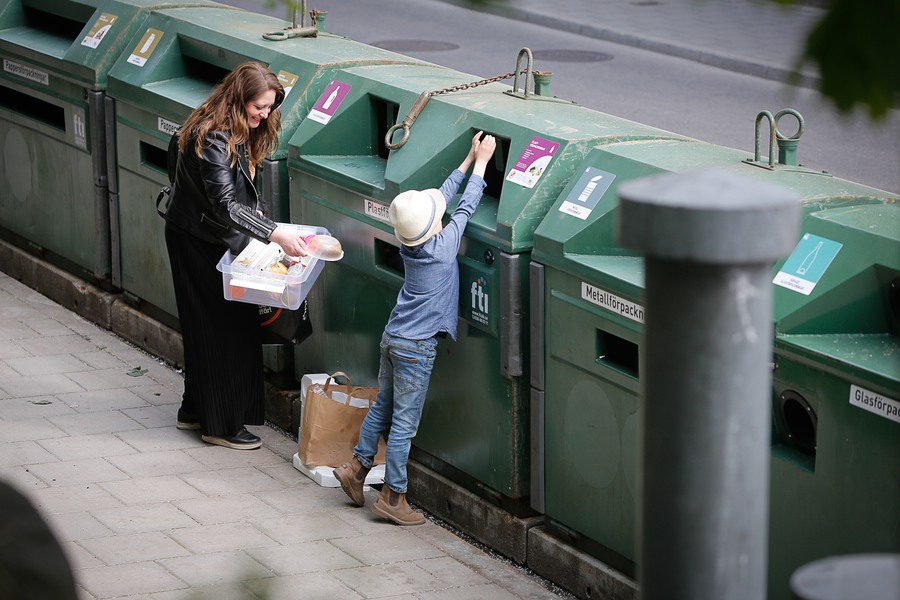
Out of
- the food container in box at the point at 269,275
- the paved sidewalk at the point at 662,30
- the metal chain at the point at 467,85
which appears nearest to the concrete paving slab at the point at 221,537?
the food container in box at the point at 269,275

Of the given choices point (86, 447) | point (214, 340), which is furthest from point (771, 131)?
point (86, 447)

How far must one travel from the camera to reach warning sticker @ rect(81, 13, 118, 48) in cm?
684

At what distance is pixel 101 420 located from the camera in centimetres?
593

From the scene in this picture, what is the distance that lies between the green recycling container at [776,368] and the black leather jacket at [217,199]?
51.5 inches

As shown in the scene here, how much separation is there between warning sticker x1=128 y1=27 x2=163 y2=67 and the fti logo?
2584 mm

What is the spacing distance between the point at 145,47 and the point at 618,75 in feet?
23.5

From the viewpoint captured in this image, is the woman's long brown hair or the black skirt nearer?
the woman's long brown hair

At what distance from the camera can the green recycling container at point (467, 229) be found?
454cm

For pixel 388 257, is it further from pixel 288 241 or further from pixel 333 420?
pixel 333 420

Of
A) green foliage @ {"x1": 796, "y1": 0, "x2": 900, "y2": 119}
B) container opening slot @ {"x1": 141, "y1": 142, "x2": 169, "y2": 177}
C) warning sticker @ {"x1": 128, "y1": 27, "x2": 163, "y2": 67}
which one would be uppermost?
green foliage @ {"x1": 796, "y1": 0, "x2": 900, "y2": 119}

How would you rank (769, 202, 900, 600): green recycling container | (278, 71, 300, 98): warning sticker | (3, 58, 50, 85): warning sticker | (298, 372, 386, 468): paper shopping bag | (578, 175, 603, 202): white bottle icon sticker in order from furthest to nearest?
(3, 58, 50, 85): warning sticker, (278, 71, 300, 98): warning sticker, (298, 372, 386, 468): paper shopping bag, (578, 175, 603, 202): white bottle icon sticker, (769, 202, 900, 600): green recycling container

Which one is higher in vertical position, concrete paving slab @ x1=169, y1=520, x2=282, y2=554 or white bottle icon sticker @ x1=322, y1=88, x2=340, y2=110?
white bottle icon sticker @ x1=322, y1=88, x2=340, y2=110

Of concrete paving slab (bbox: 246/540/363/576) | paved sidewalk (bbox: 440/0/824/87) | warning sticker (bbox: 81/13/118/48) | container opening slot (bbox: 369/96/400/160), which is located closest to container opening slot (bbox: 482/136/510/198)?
container opening slot (bbox: 369/96/400/160)

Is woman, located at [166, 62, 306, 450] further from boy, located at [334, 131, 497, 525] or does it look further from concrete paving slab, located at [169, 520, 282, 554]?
concrete paving slab, located at [169, 520, 282, 554]
